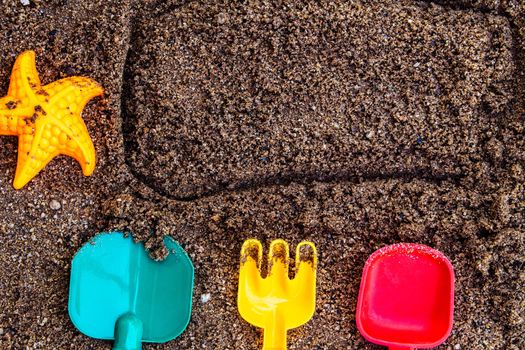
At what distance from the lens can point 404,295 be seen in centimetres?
143

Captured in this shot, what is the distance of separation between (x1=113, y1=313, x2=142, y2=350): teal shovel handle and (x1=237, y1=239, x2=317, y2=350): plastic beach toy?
22cm

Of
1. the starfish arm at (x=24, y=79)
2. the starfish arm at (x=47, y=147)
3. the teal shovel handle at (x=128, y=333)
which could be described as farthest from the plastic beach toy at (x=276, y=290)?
the starfish arm at (x=24, y=79)

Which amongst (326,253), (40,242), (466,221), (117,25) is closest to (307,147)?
(326,253)

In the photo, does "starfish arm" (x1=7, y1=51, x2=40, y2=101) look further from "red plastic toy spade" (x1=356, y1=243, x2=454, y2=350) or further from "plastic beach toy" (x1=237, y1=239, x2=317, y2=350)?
"red plastic toy spade" (x1=356, y1=243, x2=454, y2=350)

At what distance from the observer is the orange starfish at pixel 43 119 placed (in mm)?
1382

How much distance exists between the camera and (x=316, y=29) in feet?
4.89

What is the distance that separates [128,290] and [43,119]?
41cm

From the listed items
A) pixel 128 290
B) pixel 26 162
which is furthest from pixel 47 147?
pixel 128 290

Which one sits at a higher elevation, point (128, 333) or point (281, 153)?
point (281, 153)

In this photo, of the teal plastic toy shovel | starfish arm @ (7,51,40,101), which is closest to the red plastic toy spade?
the teal plastic toy shovel

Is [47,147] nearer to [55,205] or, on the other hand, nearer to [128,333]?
[55,205]

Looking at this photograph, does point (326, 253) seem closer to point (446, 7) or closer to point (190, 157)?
point (190, 157)

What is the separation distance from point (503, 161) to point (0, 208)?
1110 mm

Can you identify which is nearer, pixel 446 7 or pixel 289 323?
pixel 289 323
